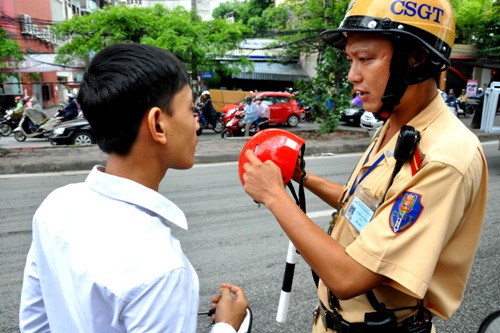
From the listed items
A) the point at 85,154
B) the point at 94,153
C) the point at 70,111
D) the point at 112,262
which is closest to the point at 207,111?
the point at 70,111

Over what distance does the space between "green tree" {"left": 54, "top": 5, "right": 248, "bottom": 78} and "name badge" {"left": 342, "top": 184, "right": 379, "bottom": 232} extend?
14.4 metres

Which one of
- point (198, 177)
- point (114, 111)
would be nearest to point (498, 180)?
point (198, 177)

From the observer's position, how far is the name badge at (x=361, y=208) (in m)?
1.23

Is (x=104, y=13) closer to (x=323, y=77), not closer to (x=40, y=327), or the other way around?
(x=323, y=77)

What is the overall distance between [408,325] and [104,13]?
1652 centimetres

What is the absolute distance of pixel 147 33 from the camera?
15.8 m

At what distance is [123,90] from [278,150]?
605 mm

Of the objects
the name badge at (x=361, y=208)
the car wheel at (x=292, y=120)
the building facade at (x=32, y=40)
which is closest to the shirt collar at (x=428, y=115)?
the name badge at (x=361, y=208)

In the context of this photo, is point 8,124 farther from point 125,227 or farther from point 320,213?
point 125,227

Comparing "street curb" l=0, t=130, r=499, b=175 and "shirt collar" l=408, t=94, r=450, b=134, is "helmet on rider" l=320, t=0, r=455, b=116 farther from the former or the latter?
"street curb" l=0, t=130, r=499, b=175

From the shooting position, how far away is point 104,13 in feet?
50.2

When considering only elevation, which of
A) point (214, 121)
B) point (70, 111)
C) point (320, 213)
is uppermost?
point (320, 213)

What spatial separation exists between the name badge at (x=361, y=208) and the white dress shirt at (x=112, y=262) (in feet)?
1.71

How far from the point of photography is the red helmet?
1396 millimetres
